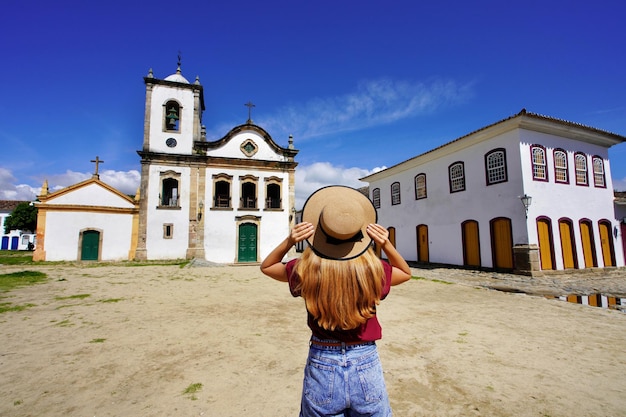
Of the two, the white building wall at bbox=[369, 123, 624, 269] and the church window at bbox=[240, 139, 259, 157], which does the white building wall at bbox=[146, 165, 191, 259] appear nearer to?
the church window at bbox=[240, 139, 259, 157]

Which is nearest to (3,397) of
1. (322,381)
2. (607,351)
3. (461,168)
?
(322,381)

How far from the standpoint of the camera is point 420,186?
61.7ft

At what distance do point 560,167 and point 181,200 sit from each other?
20069mm

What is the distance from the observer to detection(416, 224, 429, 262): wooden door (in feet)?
59.5

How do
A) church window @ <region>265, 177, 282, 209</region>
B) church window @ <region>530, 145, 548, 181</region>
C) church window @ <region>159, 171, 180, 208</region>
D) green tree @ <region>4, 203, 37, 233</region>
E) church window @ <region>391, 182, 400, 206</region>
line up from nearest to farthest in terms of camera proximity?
church window @ <region>530, 145, 548, 181</region> < church window @ <region>159, 171, 180, 208</region> < church window @ <region>265, 177, 282, 209</region> < church window @ <region>391, 182, 400, 206</region> < green tree @ <region>4, 203, 37, 233</region>

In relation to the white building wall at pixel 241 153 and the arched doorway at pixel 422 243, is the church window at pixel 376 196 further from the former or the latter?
the white building wall at pixel 241 153

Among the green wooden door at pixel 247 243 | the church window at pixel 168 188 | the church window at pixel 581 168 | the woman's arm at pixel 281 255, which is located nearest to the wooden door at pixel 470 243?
the church window at pixel 581 168

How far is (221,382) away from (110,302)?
5.38 metres

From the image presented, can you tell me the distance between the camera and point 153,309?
21.2ft

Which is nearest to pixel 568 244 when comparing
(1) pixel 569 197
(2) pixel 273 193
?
(1) pixel 569 197

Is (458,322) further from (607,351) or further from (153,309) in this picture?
(153,309)

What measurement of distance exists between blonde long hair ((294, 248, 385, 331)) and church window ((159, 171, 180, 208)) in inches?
743

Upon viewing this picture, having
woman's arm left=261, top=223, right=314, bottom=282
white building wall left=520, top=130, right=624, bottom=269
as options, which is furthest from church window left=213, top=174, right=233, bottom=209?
woman's arm left=261, top=223, right=314, bottom=282

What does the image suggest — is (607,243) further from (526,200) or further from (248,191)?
(248,191)
